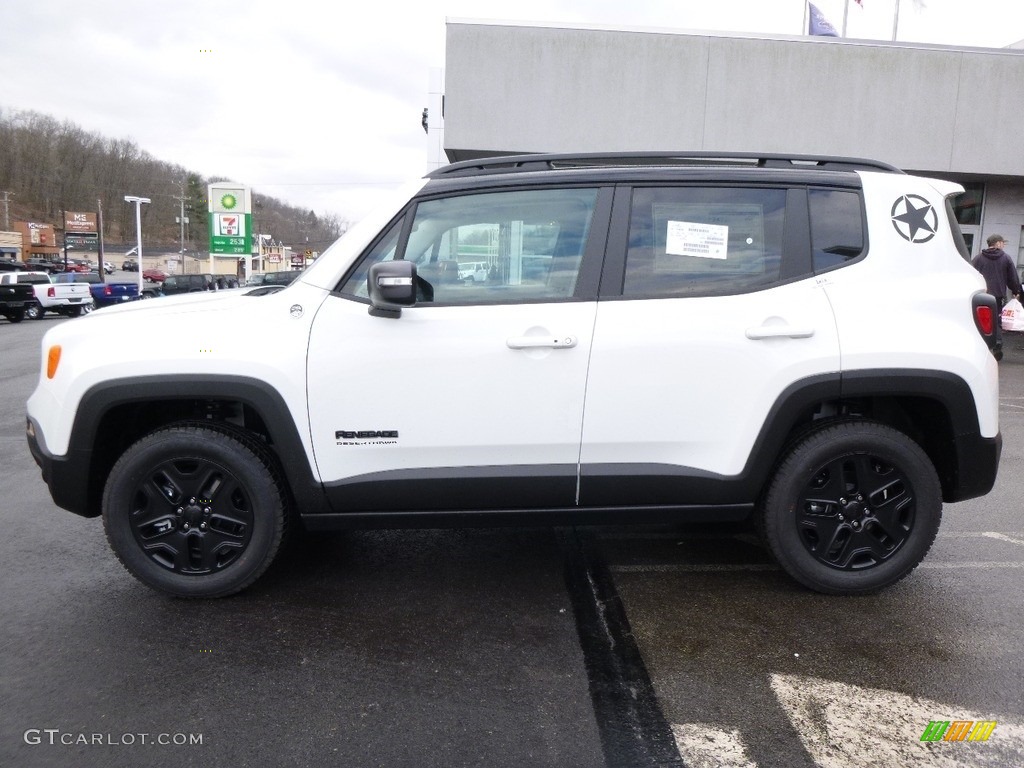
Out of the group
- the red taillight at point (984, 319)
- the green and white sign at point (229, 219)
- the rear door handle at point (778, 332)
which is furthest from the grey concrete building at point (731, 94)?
the green and white sign at point (229, 219)

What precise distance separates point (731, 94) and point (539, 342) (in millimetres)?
14497

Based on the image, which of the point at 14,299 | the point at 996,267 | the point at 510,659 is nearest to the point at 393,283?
the point at 510,659

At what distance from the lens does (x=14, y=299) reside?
25062mm

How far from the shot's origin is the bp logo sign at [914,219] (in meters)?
3.50

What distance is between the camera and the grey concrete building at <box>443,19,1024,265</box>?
15.8 m

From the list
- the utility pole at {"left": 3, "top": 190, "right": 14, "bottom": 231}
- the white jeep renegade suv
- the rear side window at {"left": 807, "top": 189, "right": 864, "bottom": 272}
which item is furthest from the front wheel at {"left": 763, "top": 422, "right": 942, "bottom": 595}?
the utility pole at {"left": 3, "top": 190, "right": 14, "bottom": 231}

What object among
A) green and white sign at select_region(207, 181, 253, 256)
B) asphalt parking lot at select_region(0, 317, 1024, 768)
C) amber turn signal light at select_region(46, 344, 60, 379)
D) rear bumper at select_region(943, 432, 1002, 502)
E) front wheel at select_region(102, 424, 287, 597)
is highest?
green and white sign at select_region(207, 181, 253, 256)

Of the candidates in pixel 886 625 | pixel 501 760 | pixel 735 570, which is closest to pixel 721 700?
pixel 501 760

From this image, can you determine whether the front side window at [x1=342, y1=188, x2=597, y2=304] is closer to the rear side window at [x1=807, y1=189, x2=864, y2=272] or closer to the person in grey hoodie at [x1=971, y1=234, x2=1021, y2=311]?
the rear side window at [x1=807, y1=189, x2=864, y2=272]

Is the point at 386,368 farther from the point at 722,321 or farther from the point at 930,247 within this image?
the point at 930,247

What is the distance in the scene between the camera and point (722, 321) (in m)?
3.36

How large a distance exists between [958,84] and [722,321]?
15.9m

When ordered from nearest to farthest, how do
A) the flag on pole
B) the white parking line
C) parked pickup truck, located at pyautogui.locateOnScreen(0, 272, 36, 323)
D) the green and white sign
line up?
the white parking line
the flag on pole
parked pickup truck, located at pyautogui.locateOnScreen(0, 272, 36, 323)
the green and white sign

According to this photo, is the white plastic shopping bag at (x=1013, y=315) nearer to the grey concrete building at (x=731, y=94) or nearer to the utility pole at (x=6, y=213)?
the grey concrete building at (x=731, y=94)
